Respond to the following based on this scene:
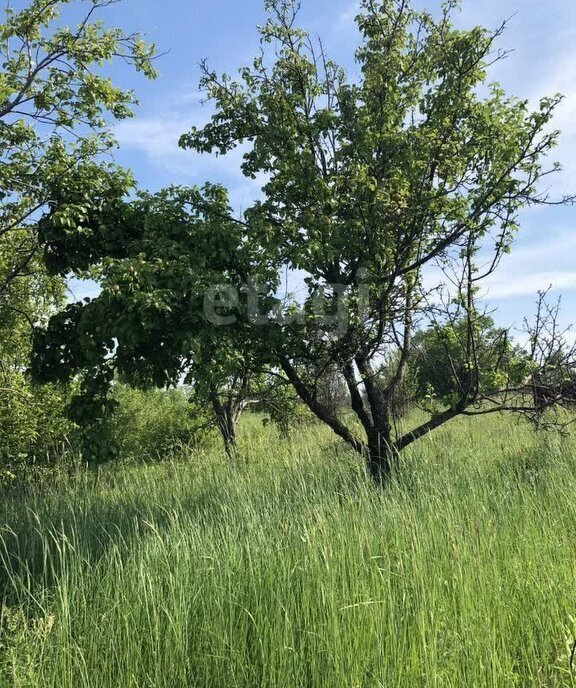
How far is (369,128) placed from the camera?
227 inches

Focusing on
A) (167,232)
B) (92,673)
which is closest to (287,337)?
(167,232)

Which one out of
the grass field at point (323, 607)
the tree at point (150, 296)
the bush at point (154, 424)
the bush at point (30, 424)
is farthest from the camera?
the bush at point (154, 424)

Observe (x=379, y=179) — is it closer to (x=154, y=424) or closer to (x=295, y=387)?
(x=295, y=387)

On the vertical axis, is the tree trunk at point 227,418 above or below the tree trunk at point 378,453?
above

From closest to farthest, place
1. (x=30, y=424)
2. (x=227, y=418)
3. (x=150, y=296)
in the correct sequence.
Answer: (x=150, y=296)
(x=30, y=424)
(x=227, y=418)

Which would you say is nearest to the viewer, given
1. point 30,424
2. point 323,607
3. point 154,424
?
point 323,607

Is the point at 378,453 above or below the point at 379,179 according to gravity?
below

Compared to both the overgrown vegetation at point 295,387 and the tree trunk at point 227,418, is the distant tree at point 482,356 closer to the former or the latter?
the overgrown vegetation at point 295,387

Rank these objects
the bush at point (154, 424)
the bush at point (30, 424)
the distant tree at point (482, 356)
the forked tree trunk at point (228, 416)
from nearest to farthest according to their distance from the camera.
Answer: the distant tree at point (482, 356)
the bush at point (30, 424)
the forked tree trunk at point (228, 416)
the bush at point (154, 424)

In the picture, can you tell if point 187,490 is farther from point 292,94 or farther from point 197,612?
point 292,94

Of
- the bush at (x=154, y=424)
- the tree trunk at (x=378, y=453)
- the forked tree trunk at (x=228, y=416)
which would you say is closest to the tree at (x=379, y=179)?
the tree trunk at (x=378, y=453)

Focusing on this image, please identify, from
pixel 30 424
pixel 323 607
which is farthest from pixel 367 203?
pixel 30 424

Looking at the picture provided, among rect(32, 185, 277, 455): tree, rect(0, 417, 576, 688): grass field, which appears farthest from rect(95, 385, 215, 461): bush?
rect(0, 417, 576, 688): grass field

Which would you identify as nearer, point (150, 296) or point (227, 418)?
point (150, 296)
